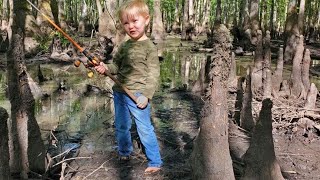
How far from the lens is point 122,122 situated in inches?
133

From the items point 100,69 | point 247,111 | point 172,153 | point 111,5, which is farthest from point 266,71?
point 111,5

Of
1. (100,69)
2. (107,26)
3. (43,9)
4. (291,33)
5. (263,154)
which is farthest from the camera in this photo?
(43,9)

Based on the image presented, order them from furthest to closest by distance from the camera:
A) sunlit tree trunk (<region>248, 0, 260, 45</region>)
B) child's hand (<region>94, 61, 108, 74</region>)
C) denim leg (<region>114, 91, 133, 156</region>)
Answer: sunlit tree trunk (<region>248, 0, 260, 45</region>) < denim leg (<region>114, 91, 133, 156</region>) < child's hand (<region>94, 61, 108, 74</region>)

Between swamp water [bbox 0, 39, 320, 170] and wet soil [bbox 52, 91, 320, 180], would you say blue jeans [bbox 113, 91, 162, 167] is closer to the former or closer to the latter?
wet soil [bbox 52, 91, 320, 180]

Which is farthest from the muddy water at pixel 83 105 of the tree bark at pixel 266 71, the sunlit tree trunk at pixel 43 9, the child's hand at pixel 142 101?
the sunlit tree trunk at pixel 43 9

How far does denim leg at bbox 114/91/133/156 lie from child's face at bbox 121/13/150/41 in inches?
20.3

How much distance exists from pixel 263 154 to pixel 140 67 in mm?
1182

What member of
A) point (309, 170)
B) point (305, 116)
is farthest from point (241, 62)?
point (309, 170)

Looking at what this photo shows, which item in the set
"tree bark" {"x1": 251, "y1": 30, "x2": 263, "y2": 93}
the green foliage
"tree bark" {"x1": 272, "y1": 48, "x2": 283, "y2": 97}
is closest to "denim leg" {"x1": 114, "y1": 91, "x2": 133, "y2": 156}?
"tree bark" {"x1": 251, "y1": 30, "x2": 263, "y2": 93}

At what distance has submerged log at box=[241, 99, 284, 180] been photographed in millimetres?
2605

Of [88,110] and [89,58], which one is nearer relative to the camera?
[89,58]

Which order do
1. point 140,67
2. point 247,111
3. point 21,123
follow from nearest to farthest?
Answer: point 21,123 < point 140,67 < point 247,111

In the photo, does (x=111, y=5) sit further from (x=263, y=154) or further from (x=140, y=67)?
(x=263, y=154)

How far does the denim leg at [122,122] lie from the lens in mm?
3312
